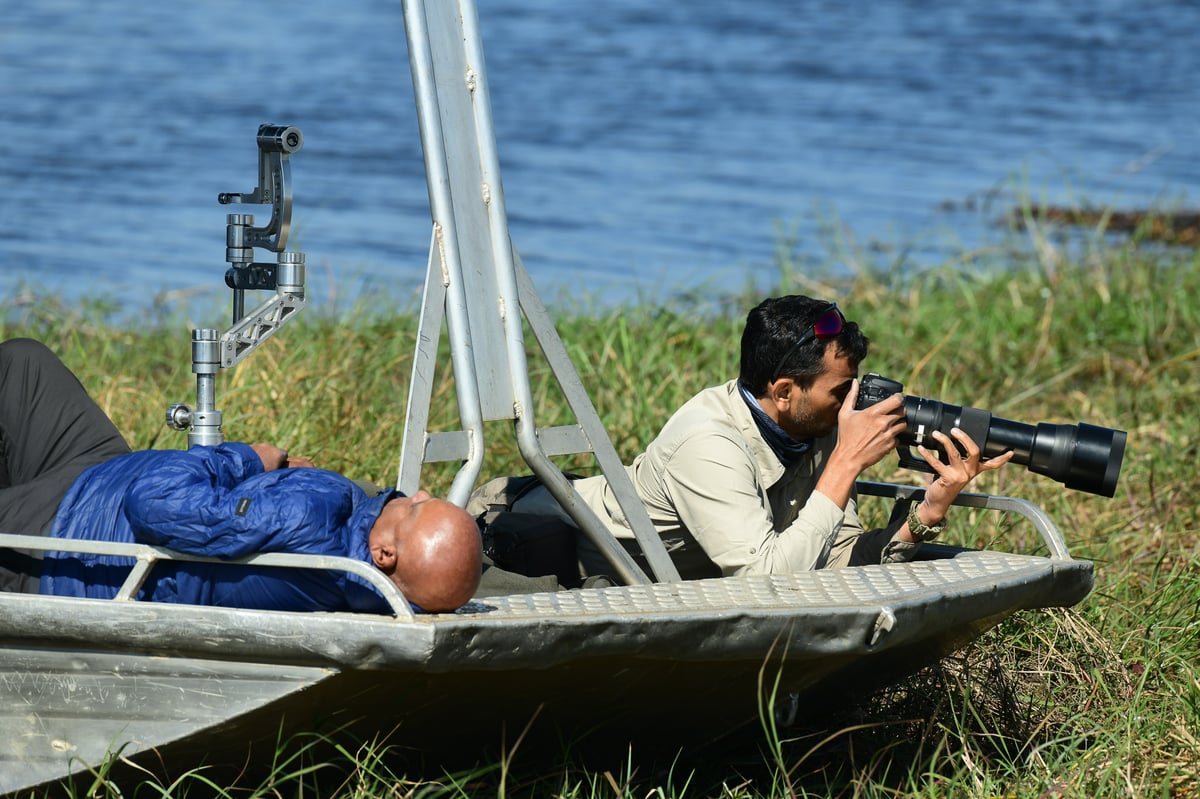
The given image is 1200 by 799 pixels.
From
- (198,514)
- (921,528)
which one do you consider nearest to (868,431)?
(921,528)

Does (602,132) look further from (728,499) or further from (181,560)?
(181,560)

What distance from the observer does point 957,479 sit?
381cm

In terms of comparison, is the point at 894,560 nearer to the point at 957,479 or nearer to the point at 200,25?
the point at 957,479

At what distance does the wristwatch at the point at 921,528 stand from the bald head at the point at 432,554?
4.47ft

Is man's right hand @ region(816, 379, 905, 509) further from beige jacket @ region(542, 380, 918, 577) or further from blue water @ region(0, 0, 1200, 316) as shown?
blue water @ region(0, 0, 1200, 316)

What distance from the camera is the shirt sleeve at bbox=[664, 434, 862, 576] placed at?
11.9ft

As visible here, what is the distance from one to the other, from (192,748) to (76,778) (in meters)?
0.23

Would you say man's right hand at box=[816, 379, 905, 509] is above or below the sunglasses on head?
below

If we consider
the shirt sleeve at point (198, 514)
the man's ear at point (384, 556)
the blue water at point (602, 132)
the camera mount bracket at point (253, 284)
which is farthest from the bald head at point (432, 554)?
the blue water at point (602, 132)

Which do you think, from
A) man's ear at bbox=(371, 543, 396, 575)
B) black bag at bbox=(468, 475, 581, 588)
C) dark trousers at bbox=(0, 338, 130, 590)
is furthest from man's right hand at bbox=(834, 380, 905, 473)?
dark trousers at bbox=(0, 338, 130, 590)

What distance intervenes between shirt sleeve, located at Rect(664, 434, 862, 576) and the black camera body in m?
0.29

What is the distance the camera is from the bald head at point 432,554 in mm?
2900

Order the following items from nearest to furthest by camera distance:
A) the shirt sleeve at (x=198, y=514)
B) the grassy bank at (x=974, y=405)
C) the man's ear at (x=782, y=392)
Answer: the shirt sleeve at (x=198, y=514), the grassy bank at (x=974, y=405), the man's ear at (x=782, y=392)

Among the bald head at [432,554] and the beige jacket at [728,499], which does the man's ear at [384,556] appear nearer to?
the bald head at [432,554]
